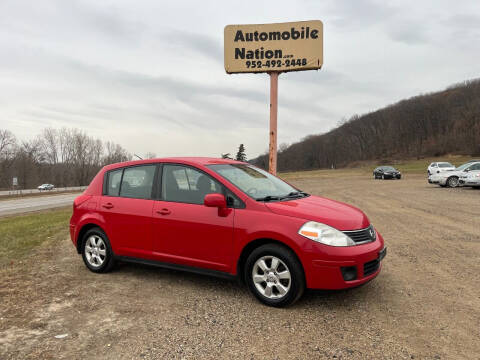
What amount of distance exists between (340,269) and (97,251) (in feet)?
11.6

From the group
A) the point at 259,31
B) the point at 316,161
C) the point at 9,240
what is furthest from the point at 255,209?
the point at 316,161

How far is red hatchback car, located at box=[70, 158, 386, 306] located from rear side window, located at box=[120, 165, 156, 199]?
16 mm

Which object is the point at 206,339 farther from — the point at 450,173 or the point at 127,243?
the point at 450,173

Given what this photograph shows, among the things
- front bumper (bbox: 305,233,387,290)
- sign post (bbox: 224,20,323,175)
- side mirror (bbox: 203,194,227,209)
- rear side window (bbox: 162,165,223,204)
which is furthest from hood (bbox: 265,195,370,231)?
sign post (bbox: 224,20,323,175)

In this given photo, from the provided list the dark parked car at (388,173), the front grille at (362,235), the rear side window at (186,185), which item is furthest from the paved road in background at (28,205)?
the dark parked car at (388,173)

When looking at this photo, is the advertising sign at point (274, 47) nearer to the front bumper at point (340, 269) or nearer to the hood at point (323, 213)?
the hood at point (323, 213)

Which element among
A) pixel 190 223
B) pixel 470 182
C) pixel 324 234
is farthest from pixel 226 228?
pixel 470 182

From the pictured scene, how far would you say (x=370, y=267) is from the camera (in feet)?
12.3

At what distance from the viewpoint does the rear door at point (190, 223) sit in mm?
4023

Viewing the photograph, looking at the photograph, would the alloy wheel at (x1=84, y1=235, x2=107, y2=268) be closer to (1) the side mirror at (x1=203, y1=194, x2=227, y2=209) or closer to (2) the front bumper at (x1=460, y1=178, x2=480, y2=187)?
(1) the side mirror at (x1=203, y1=194, x2=227, y2=209)

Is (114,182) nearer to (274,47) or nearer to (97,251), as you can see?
(97,251)

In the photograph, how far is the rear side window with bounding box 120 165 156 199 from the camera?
477cm

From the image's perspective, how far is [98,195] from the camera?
206 inches

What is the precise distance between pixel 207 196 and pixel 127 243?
161cm
